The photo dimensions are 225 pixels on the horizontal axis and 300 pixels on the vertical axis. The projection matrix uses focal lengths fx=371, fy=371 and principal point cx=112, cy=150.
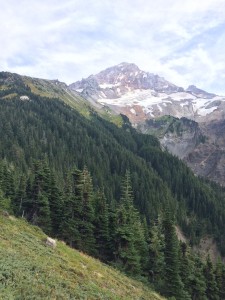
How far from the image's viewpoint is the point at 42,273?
88.8 feet

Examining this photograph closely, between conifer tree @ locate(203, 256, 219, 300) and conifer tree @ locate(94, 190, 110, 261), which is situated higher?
conifer tree @ locate(94, 190, 110, 261)

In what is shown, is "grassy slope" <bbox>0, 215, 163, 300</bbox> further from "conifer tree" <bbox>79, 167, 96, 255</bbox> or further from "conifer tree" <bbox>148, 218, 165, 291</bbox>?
"conifer tree" <bbox>148, 218, 165, 291</bbox>

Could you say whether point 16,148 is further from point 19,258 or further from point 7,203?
point 19,258

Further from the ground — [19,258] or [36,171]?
[36,171]

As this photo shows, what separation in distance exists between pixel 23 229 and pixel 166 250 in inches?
1060

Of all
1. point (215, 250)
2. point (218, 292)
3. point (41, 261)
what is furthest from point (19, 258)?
point (215, 250)

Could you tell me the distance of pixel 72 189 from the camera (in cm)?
6438

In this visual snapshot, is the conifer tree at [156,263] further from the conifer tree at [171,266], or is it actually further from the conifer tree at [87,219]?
the conifer tree at [87,219]

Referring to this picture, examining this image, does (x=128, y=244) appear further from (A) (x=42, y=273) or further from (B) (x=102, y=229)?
(A) (x=42, y=273)

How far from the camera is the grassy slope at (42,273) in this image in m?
22.7

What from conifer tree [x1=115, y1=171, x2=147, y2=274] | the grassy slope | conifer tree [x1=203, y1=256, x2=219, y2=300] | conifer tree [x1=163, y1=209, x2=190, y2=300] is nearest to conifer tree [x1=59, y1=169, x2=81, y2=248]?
conifer tree [x1=115, y1=171, x2=147, y2=274]

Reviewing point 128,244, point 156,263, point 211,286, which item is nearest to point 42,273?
point 128,244

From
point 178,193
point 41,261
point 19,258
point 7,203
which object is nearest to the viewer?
point 19,258

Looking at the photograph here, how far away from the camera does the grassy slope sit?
2273cm
